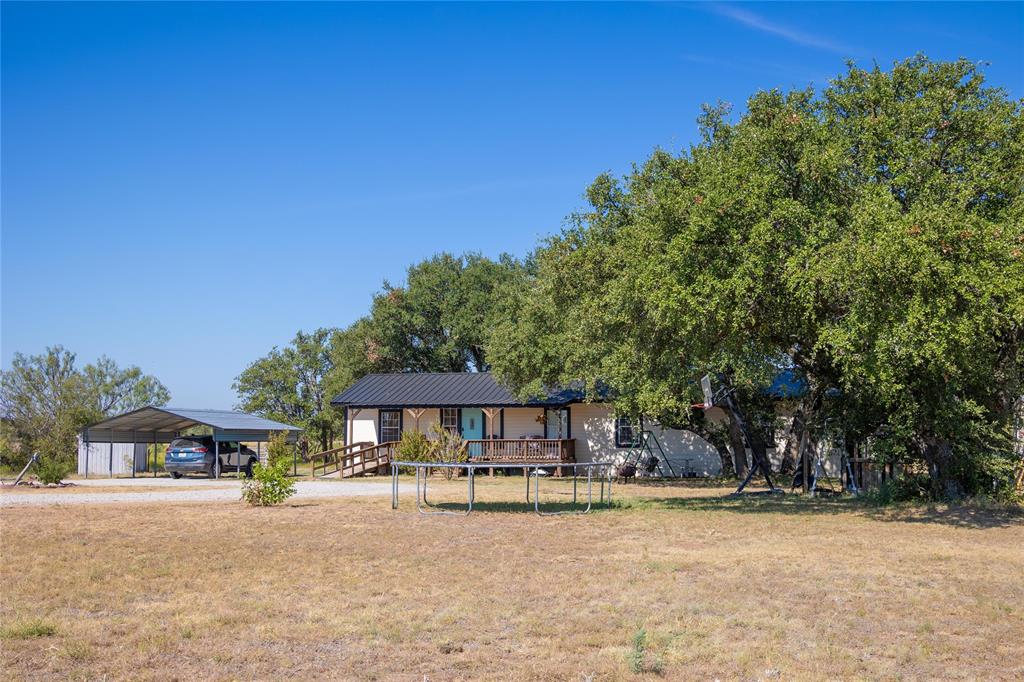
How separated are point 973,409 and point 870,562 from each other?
26.7 feet

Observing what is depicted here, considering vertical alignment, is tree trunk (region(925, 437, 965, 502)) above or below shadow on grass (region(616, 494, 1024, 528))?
above

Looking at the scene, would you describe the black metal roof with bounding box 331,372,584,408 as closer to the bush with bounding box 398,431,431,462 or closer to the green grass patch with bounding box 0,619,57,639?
the bush with bounding box 398,431,431,462

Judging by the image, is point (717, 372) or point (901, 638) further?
point (717, 372)

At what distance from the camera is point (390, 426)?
34.7 meters

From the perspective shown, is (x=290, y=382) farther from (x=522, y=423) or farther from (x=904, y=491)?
(x=904, y=491)

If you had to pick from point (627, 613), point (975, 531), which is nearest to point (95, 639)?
point (627, 613)

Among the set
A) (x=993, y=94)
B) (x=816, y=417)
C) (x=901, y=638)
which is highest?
(x=993, y=94)

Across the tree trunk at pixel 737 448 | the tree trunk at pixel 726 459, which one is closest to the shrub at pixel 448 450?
the tree trunk at pixel 726 459

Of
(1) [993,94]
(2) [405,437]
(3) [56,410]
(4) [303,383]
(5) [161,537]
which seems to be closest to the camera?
(5) [161,537]

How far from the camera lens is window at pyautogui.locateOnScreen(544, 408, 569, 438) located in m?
32.6

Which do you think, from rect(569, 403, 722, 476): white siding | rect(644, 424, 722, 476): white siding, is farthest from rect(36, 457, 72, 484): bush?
rect(644, 424, 722, 476): white siding

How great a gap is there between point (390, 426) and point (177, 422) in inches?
298

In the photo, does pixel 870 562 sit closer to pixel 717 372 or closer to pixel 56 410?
pixel 717 372

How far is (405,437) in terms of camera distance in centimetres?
3088
